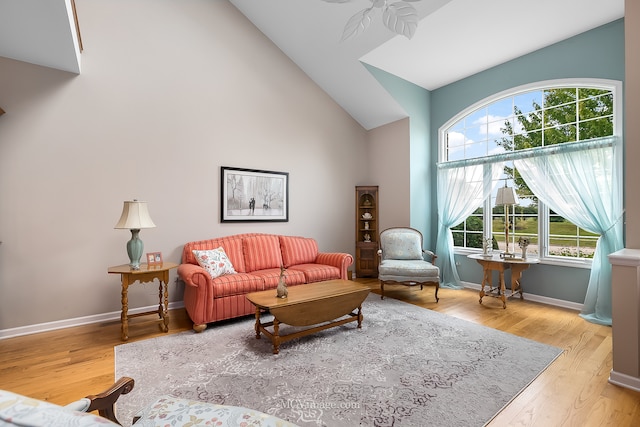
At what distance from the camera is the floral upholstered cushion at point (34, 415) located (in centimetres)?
54

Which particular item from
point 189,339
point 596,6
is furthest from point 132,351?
point 596,6

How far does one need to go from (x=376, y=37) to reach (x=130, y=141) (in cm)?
321

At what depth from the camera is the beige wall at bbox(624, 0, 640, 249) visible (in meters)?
2.19

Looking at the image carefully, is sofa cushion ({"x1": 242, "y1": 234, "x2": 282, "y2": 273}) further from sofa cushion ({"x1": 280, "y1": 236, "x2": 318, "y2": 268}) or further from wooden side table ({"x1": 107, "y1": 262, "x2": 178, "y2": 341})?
wooden side table ({"x1": 107, "y1": 262, "x2": 178, "y2": 341})

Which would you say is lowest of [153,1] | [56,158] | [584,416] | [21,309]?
[584,416]

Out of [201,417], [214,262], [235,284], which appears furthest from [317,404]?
[214,262]

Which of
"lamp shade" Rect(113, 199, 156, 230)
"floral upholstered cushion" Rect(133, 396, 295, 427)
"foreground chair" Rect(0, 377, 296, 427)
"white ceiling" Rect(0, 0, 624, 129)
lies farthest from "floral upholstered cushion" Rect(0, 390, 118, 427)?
"white ceiling" Rect(0, 0, 624, 129)

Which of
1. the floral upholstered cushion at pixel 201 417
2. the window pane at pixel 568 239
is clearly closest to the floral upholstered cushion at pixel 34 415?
the floral upholstered cushion at pixel 201 417

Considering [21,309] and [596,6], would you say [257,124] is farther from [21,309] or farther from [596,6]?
[596,6]

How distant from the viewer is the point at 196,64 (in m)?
3.86

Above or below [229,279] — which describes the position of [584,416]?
below

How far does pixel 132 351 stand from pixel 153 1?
12.7 ft

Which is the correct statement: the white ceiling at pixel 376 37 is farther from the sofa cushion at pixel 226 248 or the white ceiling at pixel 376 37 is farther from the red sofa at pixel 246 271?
the red sofa at pixel 246 271

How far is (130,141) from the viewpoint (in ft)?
11.2
